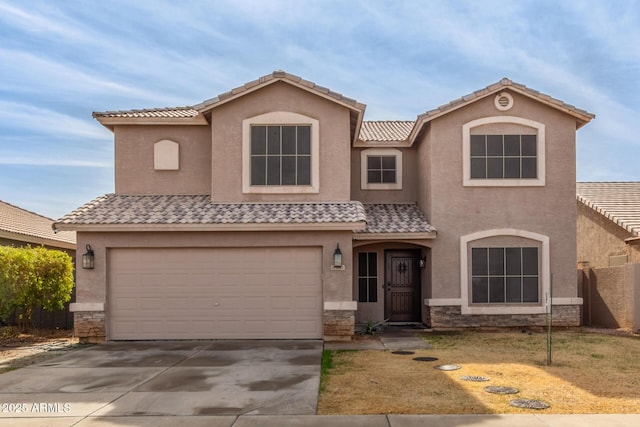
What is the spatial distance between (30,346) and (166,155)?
595 centimetres

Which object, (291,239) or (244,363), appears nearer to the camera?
(244,363)

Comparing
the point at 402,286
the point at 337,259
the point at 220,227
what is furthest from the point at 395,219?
the point at 220,227

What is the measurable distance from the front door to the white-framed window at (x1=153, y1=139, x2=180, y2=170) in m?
6.84

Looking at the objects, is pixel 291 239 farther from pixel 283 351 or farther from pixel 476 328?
pixel 476 328

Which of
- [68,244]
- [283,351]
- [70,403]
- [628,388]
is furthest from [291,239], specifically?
[68,244]

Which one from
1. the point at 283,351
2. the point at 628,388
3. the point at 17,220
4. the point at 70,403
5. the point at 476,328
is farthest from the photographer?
the point at 17,220

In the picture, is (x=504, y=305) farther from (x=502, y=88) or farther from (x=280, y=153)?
(x=280, y=153)

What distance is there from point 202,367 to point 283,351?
225 cm

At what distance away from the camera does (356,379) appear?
948 cm

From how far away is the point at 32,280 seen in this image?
15203 mm

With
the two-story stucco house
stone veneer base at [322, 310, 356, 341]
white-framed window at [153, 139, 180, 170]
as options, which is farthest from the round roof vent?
white-framed window at [153, 139, 180, 170]

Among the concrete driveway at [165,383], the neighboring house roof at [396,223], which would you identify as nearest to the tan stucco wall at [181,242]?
the neighboring house roof at [396,223]

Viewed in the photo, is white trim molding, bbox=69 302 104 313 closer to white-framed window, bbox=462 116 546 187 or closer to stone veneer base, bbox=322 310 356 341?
stone veneer base, bbox=322 310 356 341

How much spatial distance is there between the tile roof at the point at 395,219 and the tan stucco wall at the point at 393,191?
0.85 feet
